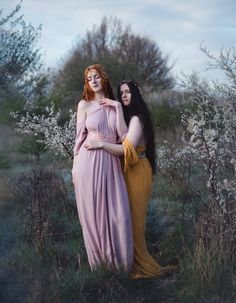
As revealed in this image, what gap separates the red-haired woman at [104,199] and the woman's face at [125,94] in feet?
0.54

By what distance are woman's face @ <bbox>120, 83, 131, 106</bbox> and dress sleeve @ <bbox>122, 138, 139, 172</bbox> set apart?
38 centimetres

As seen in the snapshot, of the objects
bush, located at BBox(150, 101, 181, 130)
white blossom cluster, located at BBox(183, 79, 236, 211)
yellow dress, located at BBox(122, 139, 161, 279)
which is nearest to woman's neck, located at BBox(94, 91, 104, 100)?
yellow dress, located at BBox(122, 139, 161, 279)

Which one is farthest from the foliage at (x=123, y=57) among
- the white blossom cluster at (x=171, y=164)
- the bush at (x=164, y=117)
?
the white blossom cluster at (x=171, y=164)

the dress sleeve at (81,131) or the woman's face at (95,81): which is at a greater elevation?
the woman's face at (95,81)

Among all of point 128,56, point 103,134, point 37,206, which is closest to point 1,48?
point 37,206

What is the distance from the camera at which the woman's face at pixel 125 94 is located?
5.10 meters

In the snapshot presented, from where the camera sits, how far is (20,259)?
5.42 meters

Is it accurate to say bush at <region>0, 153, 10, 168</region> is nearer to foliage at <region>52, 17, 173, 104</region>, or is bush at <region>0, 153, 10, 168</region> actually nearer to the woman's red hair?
the woman's red hair

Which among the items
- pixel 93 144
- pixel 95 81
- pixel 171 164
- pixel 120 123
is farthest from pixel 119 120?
pixel 171 164

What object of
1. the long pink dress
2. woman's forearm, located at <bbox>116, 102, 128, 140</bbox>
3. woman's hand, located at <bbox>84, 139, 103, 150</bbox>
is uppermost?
woman's forearm, located at <bbox>116, 102, 128, 140</bbox>

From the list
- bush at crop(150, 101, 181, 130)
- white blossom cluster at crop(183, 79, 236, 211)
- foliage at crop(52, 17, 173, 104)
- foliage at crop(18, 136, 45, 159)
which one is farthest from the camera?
foliage at crop(52, 17, 173, 104)

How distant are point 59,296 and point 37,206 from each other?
1564mm

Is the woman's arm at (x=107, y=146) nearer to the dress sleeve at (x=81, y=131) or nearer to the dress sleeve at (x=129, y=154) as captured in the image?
the dress sleeve at (x=129, y=154)

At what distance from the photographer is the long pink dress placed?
4.85 m
